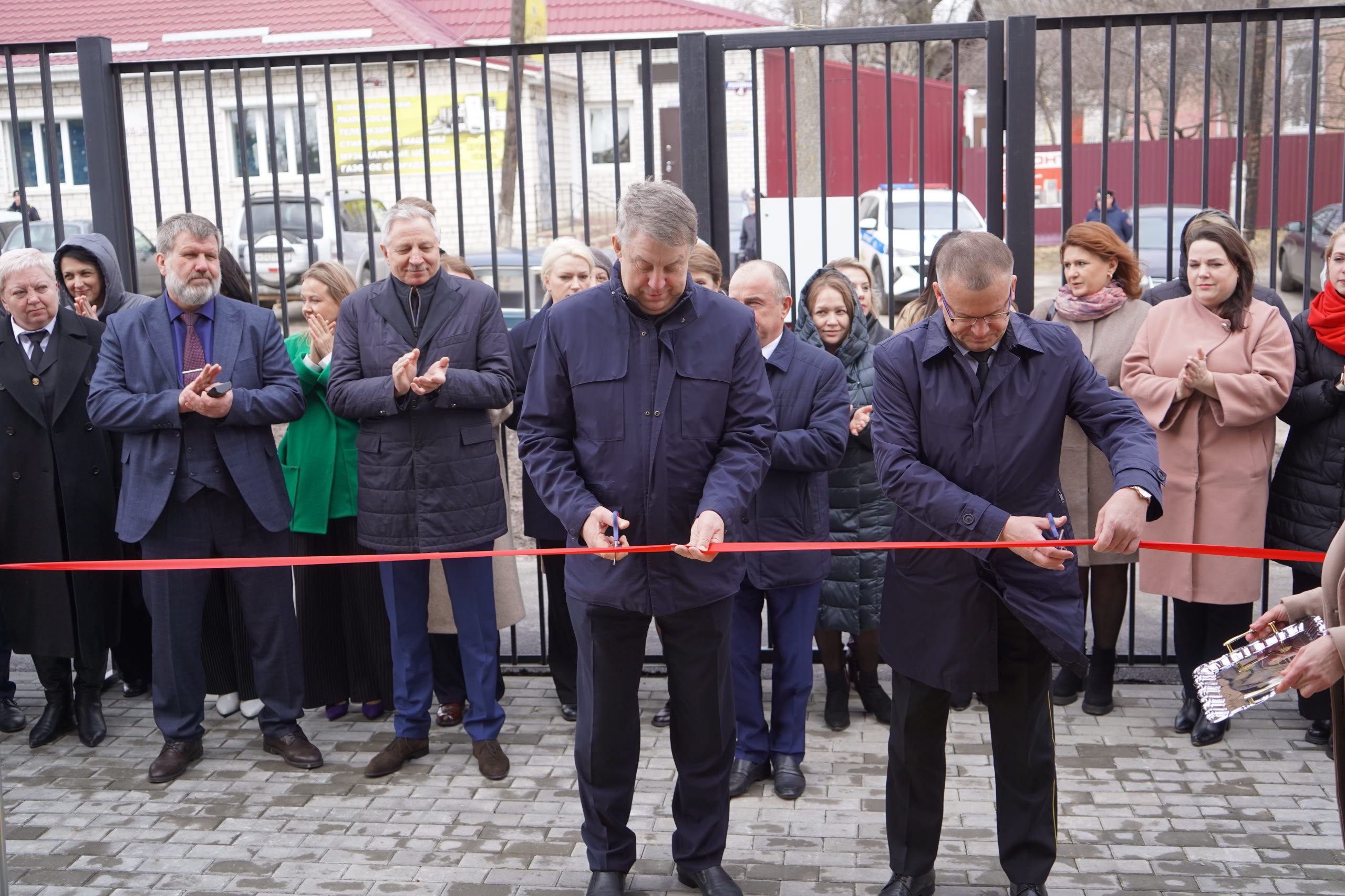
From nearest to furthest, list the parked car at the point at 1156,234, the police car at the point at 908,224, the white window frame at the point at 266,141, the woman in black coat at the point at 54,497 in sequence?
the woman in black coat at the point at 54,497
the police car at the point at 908,224
the parked car at the point at 1156,234
the white window frame at the point at 266,141

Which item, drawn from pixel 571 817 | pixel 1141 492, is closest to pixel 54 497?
pixel 571 817

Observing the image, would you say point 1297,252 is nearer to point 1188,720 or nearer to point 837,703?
point 1188,720

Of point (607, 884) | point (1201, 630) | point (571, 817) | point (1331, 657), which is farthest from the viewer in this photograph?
point (1201, 630)

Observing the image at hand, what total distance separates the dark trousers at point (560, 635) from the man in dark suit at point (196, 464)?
1049mm

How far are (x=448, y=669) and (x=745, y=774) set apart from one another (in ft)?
4.91

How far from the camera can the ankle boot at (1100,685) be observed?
217 inches

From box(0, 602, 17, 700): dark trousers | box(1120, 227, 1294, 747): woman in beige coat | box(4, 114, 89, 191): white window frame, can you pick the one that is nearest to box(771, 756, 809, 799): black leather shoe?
box(1120, 227, 1294, 747): woman in beige coat

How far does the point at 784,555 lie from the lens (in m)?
4.77

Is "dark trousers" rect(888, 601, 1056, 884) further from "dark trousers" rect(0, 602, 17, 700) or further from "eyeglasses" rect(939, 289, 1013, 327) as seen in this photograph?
"dark trousers" rect(0, 602, 17, 700)

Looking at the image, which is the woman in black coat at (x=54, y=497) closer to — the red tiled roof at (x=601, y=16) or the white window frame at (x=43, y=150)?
the white window frame at (x=43, y=150)

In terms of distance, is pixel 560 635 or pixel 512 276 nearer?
pixel 560 635

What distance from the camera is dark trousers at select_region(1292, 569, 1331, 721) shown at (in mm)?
5043

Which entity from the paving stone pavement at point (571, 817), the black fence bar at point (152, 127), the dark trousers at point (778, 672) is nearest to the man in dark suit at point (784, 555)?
the dark trousers at point (778, 672)

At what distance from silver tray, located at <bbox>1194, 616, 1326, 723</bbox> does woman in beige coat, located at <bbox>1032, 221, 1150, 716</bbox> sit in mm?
2130
